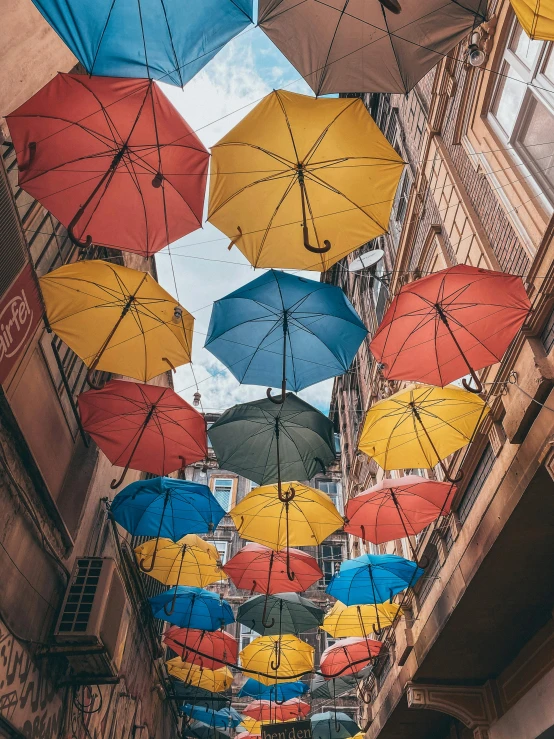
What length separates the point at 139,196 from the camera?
572cm

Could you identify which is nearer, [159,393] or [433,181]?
[159,393]

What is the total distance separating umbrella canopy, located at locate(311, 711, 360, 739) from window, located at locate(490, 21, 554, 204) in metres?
14.7

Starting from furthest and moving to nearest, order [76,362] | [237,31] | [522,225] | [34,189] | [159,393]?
[76,362]
[159,393]
[522,225]
[34,189]
[237,31]

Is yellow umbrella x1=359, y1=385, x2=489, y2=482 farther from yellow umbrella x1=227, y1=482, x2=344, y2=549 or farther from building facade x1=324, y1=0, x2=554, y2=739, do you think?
yellow umbrella x1=227, y1=482, x2=344, y2=549

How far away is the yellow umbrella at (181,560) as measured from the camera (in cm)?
1039

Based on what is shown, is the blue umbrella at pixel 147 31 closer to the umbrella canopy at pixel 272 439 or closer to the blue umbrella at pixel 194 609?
the umbrella canopy at pixel 272 439

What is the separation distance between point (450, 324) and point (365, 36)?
2979 millimetres

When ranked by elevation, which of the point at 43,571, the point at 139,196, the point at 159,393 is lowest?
the point at 43,571

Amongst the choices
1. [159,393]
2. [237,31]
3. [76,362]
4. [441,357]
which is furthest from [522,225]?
[76,362]

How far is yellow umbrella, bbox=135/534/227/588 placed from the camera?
10.4 m

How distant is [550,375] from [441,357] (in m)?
1.29

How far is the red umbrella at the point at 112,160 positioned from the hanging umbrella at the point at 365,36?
132cm

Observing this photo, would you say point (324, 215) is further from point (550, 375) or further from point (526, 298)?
point (550, 375)

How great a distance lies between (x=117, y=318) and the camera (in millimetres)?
6688
